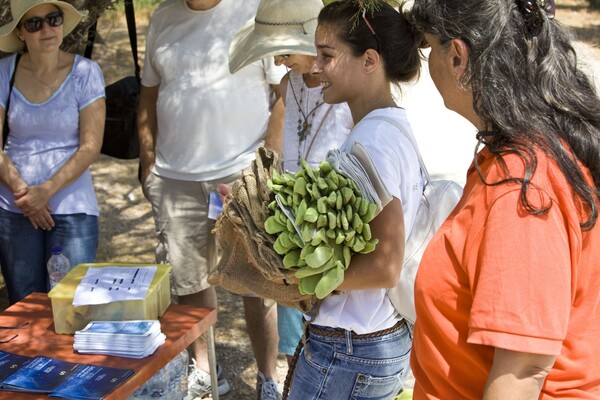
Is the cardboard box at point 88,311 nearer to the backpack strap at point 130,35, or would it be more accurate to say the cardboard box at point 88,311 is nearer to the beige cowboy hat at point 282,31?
the beige cowboy hat at point 282,31

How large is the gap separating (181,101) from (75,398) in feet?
5.80

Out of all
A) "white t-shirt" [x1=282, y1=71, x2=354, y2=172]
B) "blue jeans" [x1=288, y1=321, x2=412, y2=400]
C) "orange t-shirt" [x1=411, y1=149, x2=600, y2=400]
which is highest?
"orange t-shirt" [x1=411, y1=149, x2=600, y2=400]

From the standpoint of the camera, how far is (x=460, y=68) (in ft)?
5.04

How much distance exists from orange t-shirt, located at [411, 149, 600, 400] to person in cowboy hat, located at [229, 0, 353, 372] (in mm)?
1679

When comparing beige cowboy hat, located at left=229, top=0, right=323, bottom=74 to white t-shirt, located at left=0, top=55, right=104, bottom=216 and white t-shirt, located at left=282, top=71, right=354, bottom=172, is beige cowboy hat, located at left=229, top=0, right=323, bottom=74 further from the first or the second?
white t-shirt, located at left=0, top=55, right=104, bottom=216

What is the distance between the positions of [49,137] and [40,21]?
1.74ft

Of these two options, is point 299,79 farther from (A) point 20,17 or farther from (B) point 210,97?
(A) point 20,17

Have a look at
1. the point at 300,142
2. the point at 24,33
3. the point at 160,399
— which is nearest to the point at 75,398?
the point at 160,399

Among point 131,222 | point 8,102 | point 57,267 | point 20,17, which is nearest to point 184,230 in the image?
point 57,267

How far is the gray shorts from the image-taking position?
395 cm

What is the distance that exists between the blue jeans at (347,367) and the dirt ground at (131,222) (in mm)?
961

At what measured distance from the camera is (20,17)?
12.2 ft

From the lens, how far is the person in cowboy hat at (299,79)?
320 cm

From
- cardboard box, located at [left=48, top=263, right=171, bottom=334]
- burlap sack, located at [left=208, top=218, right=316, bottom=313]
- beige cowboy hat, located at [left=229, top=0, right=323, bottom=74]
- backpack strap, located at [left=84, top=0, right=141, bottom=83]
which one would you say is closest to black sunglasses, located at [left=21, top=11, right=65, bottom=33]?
backpack strap, located at [left=84, top=0, right=141, bottom=83]
